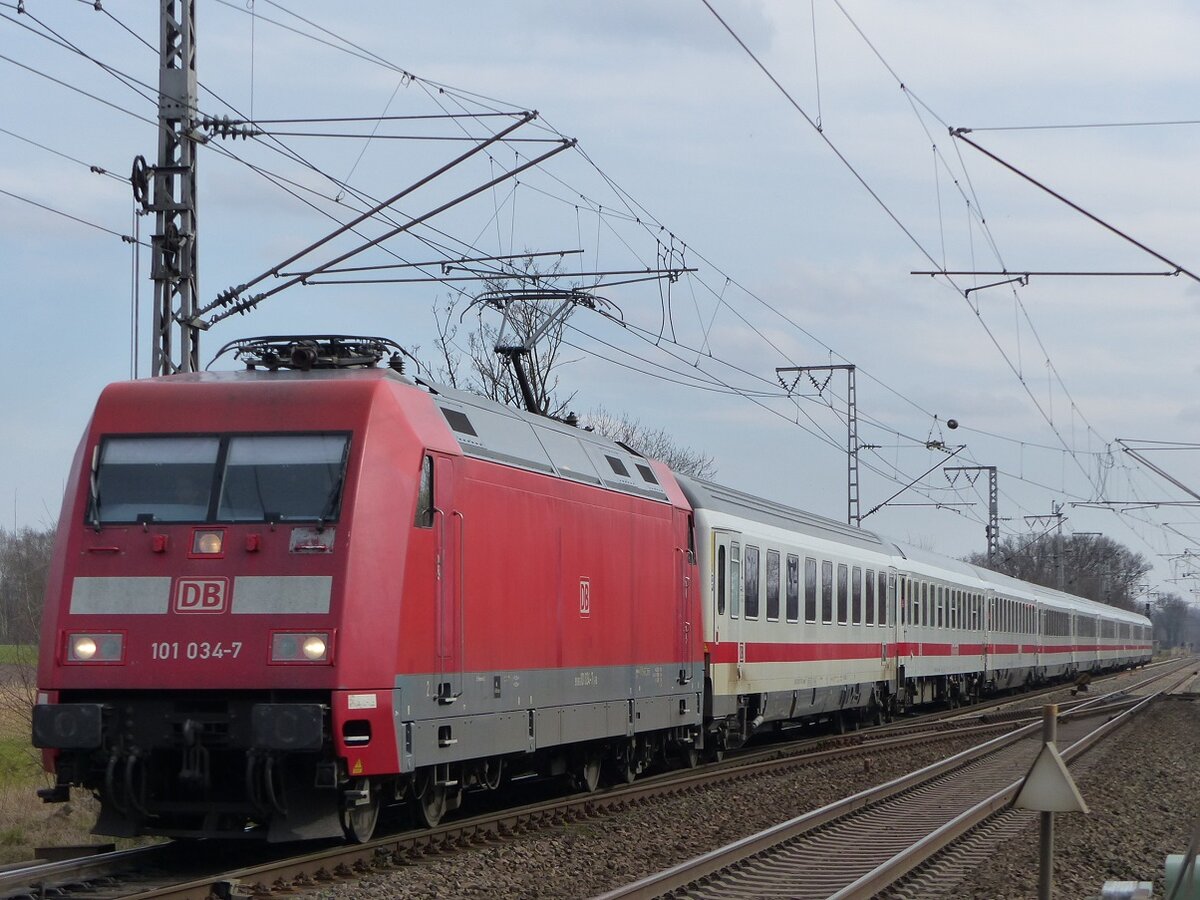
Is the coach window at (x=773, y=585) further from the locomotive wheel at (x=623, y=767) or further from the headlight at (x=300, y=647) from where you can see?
the headlight at (x=300, y=647)

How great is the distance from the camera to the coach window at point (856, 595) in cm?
2764

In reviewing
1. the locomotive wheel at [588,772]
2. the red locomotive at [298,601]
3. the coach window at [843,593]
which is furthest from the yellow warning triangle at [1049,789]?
the coach window at [843,593]

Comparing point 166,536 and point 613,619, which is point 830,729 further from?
point 166,536

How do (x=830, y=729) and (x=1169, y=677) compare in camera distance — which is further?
(x=1169, y=677)

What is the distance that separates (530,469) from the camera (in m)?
14.0

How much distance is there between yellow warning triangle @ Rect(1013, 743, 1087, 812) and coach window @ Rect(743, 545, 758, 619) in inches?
506

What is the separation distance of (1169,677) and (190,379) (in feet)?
216

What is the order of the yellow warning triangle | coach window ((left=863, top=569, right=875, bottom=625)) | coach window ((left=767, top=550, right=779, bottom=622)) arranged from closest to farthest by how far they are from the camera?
the yellow warning triangle → coach window ((left=767, top=550, right=779, bottom=622)) → coach window ((left=863, top=569, right=875, bottom=625))

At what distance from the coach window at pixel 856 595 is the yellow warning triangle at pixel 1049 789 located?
19.1 m

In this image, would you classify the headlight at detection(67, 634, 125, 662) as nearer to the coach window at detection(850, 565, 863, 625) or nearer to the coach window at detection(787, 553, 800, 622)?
the coach window at detection(787, 553, 800, 622)

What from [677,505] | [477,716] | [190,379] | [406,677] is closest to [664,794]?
[677,505]

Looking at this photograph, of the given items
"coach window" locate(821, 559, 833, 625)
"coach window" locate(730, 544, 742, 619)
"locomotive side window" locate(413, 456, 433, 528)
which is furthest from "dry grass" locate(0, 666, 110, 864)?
"coach window" locate(821, 559, 833, 625)

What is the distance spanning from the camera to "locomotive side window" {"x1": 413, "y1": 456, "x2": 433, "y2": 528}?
11.7 meters

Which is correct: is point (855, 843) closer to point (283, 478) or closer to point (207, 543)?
point (283, 478)
